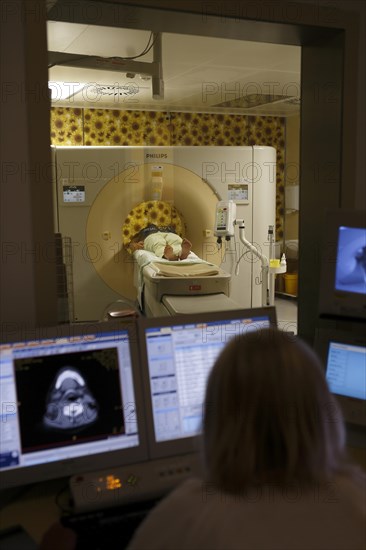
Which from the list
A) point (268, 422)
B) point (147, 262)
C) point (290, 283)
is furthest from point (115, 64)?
point (290, 283)

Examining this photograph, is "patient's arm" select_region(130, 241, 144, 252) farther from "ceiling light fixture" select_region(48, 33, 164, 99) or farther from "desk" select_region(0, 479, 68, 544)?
"desk" select_region(0, 479, 68, 544)

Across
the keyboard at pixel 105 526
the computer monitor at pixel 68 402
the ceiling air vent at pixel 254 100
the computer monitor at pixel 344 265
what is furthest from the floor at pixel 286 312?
the keyboard at pixel 105 526

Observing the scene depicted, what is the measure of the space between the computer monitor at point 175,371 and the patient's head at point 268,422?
0.46 metres

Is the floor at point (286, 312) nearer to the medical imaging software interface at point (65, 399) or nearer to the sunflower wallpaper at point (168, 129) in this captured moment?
the sunflower wallpaper at point (168, 129)

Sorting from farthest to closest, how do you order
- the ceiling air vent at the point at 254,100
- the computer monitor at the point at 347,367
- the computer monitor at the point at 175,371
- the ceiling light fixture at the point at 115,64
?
the ceiling air vent at the point at 254,100, the ceiling light fixture at the point at 115,64, the computer monitor at the point at 347,367, the computer monitor at the point at 175,371

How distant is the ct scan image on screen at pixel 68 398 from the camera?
126 cm

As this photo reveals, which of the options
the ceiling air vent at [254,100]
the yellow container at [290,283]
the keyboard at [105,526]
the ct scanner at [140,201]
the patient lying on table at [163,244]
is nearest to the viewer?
the keyboard at [105,526]

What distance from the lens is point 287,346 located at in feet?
3.01

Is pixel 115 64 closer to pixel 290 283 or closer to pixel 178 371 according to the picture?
pixel 178 371

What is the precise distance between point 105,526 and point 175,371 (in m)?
0.39

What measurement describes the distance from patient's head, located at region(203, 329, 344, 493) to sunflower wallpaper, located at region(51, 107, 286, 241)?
19.1ft

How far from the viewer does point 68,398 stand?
129cm

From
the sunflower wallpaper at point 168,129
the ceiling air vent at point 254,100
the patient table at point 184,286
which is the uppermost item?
the ceiling air vent at point 254,100

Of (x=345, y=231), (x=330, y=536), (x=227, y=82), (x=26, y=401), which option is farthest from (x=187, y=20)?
(x=227, y=82)
